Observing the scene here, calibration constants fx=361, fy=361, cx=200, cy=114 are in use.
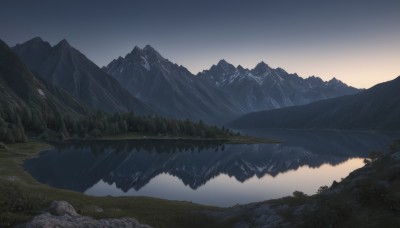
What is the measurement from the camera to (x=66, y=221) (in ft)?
93.0

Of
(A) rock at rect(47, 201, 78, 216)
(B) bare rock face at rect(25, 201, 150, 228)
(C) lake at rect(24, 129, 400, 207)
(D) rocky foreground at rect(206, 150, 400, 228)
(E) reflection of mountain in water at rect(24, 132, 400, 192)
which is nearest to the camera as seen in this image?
(D) rocky foreground at rect(206, 150, 400, 228)

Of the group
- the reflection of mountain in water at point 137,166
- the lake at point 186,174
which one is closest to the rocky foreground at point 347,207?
the lake at point 186,174

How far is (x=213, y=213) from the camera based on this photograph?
38.6m

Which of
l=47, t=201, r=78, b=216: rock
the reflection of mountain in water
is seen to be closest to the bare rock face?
l=47, t=201, r=78, b=216: rock

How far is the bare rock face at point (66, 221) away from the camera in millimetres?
25955

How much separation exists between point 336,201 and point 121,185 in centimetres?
9377

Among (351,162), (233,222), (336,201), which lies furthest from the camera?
(351,162)

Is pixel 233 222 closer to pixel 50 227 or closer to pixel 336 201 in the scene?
pixel 336 201

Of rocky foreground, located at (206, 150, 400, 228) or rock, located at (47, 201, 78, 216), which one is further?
rock, located at (47, 201, 78, 216)

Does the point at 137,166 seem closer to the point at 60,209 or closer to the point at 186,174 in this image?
the point at 186,174

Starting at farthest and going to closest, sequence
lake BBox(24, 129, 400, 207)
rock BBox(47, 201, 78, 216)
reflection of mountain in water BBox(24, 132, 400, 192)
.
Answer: reflection of mountain in water BBox(24, 132, 400, 192) < lake BBox(24, 129, 400, 207) < rock BBox(47, 201, 78, 216)

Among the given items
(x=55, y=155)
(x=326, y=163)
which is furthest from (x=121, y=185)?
(x=326, y=163)

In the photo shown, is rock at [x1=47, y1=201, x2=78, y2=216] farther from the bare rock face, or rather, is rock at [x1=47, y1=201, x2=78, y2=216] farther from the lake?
the lake

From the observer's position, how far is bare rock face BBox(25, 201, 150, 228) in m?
26.0
